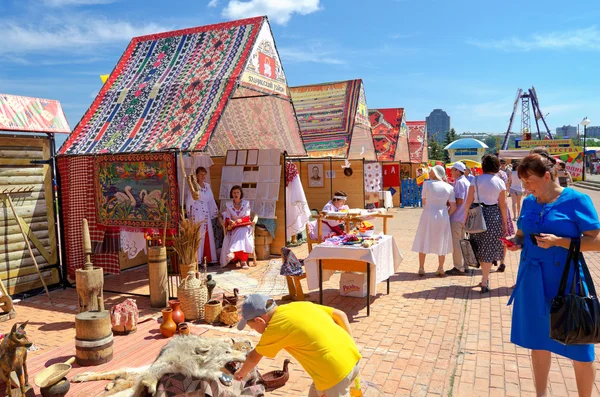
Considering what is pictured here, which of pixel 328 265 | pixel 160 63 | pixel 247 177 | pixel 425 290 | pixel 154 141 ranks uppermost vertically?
pixel 160 63

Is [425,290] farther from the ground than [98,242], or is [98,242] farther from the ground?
[98,242]

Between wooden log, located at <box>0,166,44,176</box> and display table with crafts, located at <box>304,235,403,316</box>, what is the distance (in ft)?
15.0

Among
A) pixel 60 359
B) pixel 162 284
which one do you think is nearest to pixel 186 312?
pixel 162 284

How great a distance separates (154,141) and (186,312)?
2476 mm

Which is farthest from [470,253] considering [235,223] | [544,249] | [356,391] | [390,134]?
[390,134]

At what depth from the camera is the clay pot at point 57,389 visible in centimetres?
359

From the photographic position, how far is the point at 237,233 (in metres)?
8.59

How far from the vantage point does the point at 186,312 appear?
5633 millimetres

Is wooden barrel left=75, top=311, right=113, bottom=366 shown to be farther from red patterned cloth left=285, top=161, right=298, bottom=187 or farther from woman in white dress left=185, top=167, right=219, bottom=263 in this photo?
red patterned cloth left=285, top=161, right=298, bottom=187

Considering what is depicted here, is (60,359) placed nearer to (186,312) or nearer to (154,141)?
(186,312)

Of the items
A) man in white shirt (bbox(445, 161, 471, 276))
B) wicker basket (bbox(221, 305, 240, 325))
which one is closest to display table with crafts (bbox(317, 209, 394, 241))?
man in white shirt (bbox(445, 161, 471, 276))

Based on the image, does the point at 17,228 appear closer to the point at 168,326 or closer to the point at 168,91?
the point at 168,91

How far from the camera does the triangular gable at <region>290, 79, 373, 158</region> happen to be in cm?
1439

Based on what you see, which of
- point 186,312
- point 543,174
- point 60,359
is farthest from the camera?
point 186,312
